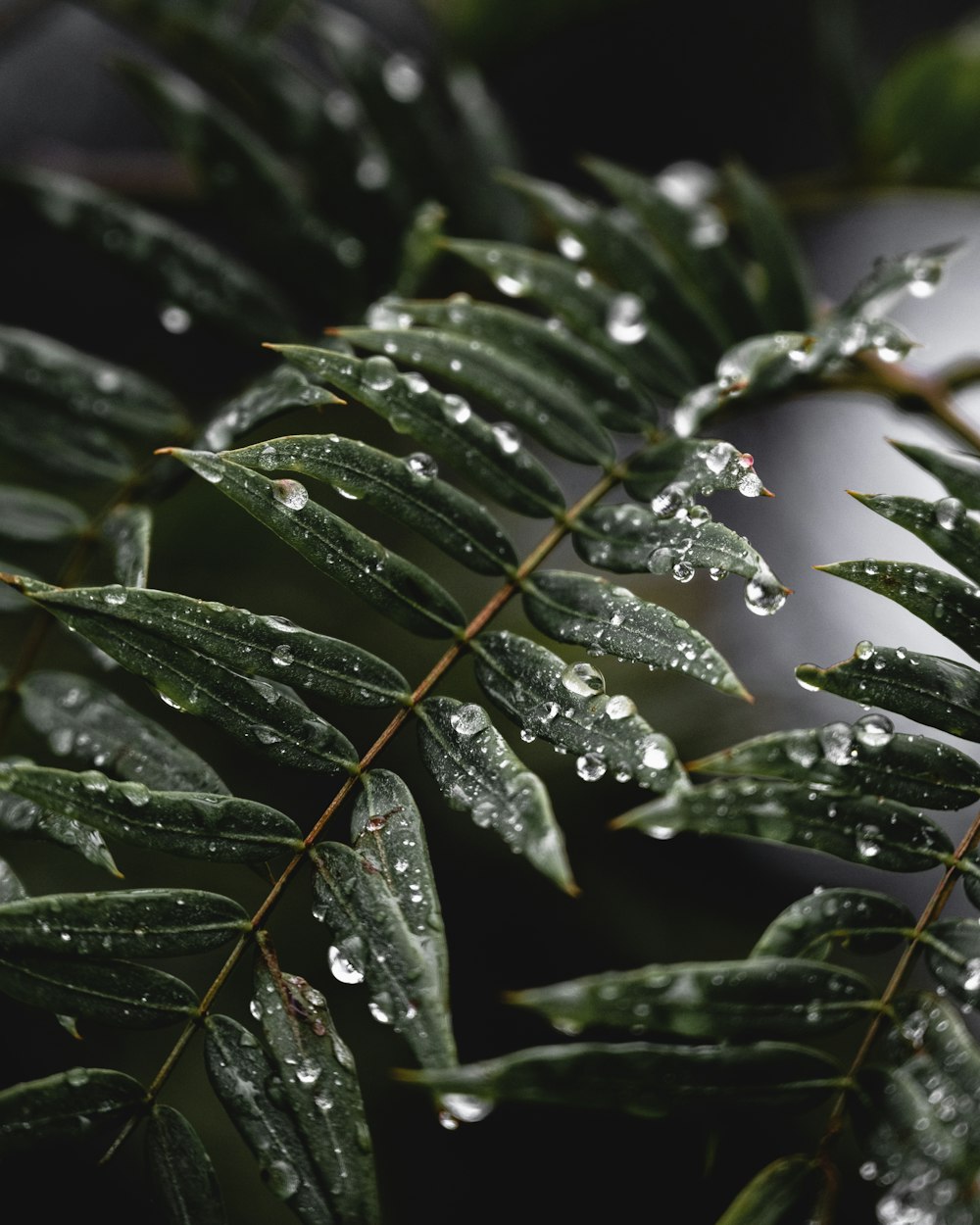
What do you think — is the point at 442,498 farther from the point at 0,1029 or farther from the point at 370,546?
the point at 0,1029

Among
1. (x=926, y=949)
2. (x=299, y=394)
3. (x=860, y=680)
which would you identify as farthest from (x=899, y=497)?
(x=299, y=394)

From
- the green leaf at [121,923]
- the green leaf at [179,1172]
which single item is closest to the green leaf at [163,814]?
the green leaf at [121,923]

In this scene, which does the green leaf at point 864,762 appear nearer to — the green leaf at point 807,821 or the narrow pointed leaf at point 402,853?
the green leaf at point 807,821

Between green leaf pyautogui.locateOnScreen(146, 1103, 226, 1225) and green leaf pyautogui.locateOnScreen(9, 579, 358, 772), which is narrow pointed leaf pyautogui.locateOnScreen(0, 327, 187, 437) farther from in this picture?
green leaf pyautogui.locateOnScreen(146, 1103, 226, 1225)

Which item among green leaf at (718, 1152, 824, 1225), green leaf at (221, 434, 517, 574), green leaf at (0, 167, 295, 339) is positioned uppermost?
green leaf at (0, 167, 295, 339)

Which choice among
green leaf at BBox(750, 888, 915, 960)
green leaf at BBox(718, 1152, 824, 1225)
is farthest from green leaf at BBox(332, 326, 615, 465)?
green leaf at BBox(718, 1152, 824, 1225)

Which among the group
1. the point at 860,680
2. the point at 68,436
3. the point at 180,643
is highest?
the point at 68,436
